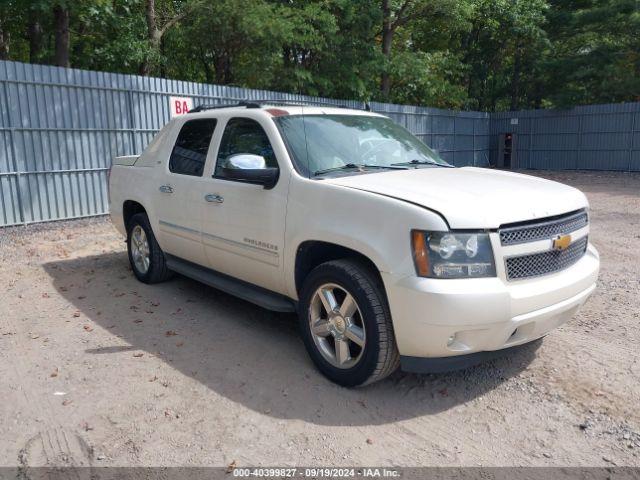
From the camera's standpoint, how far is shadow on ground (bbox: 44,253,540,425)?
140 inches

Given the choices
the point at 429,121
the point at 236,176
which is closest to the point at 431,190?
the point at 236,176

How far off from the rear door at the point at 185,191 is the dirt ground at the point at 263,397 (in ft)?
2.17

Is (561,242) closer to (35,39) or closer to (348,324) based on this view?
(348,324)

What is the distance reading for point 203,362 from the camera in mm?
4234

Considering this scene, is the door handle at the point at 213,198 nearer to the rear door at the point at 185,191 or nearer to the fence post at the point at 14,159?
the rear door at the point at 185,191

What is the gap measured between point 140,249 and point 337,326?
3.49 m

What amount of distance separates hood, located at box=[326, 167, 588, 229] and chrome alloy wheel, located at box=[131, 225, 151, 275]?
311 centimetres

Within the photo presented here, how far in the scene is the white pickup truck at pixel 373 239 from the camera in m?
3.18

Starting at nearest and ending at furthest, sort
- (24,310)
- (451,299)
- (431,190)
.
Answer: (451,299) → (431,190) → (24,310)

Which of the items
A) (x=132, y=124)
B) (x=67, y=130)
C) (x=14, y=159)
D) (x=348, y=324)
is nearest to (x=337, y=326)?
(x=348, y=324)

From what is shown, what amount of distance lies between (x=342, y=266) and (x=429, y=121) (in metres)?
18.8

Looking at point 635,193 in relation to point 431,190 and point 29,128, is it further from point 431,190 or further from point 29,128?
point 29,128

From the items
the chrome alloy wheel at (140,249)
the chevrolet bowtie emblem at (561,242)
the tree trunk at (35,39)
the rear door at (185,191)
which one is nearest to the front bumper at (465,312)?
the chevrolet bowtie emblem at (561,242)

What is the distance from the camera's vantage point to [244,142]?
4.67 metres
